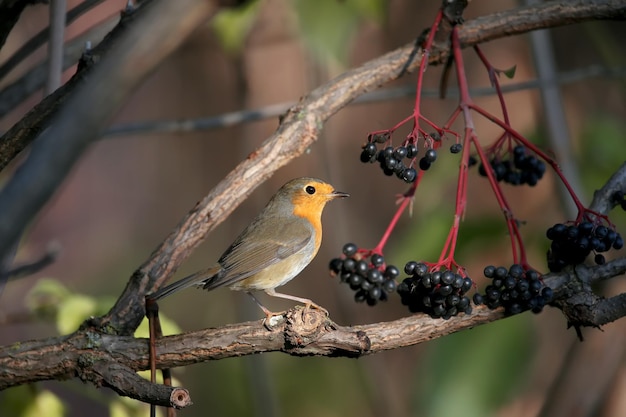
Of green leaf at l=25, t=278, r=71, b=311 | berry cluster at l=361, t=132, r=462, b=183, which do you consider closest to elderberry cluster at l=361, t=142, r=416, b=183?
berry cluster at l=361, t=132, r=462, b=183

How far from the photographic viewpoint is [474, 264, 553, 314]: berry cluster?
250 cm

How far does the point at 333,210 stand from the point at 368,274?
2558 millimetres

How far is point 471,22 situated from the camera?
3176mm

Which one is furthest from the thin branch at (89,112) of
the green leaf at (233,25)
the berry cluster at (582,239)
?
the green leaf at (233,25)

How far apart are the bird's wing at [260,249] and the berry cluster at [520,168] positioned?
125 centimetres

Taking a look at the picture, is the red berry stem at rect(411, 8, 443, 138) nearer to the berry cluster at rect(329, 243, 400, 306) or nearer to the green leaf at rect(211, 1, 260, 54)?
the berry cluster at rect(329, 243, 400, 306)

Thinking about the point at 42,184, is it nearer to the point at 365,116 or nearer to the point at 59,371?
the point at 59,371

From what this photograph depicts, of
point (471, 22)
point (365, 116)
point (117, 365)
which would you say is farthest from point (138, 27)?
point (365, 116)

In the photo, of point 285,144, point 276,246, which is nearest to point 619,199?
point 285,144

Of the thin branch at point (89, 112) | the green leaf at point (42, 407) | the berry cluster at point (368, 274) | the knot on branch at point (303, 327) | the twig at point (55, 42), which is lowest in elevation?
the thin branch at point (89, 112)

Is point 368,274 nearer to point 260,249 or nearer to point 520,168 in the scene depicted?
point 520,168

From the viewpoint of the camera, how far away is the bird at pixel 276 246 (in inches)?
143

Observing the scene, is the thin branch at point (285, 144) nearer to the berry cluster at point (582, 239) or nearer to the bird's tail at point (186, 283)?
the bird's tail at point (186, 283)

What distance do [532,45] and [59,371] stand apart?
319 cm
